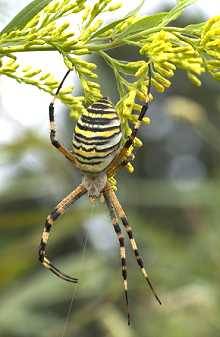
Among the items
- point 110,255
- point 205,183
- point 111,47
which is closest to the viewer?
point 111,47

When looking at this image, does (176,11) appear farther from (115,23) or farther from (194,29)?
(115,23)

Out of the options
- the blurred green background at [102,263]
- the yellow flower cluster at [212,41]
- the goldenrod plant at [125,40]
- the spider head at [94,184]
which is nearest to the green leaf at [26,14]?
the goldenrod plant at [125,40]

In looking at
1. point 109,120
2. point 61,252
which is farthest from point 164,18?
point 61,252

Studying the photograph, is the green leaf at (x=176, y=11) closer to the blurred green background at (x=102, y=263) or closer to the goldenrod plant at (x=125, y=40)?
the goldenrod plant at (x=125, y=40)

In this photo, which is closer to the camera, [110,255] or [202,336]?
[202,336]

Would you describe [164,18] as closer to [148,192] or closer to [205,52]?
[205,52]

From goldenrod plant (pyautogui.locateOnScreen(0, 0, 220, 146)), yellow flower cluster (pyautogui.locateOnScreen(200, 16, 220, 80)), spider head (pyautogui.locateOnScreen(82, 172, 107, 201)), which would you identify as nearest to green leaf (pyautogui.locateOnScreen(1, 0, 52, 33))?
goldenrod plant (pyautogui.locateOnScreen(0, 0, 220, 146))

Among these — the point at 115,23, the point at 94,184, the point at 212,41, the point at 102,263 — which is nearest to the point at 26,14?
the point at 115,23
